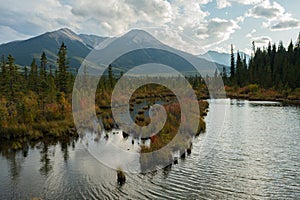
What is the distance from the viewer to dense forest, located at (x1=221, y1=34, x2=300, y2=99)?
281 feet

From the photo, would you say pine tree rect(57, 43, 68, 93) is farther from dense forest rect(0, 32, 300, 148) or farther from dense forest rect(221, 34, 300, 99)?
dense forest rect(221, 34, 300, 99)

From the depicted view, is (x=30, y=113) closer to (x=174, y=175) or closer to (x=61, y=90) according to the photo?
(x=61, y=90)

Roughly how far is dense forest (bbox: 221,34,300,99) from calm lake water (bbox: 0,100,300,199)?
199 feet

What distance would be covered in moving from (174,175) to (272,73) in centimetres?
9307

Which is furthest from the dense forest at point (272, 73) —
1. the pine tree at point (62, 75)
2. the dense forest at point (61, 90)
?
the pine tree at point (62, 75)

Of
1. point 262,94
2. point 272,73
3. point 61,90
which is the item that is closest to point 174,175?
point 61,90

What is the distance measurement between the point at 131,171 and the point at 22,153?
37.5 feet

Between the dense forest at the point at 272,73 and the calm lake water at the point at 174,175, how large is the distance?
60686 millimetres

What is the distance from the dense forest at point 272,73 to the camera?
85625 mm

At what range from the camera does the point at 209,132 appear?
32.2 meters

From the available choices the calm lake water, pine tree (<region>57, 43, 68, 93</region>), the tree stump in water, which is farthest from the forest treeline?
the tree stump in water

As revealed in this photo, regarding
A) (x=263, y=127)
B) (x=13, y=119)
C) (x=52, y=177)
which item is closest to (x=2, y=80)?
(x=13, y=119)

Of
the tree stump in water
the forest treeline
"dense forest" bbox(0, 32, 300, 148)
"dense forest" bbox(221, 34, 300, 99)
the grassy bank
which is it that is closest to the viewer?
the tree stump in water

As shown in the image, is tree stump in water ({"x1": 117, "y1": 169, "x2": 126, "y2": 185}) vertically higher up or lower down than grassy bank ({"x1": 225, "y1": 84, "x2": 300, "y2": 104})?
lower down
